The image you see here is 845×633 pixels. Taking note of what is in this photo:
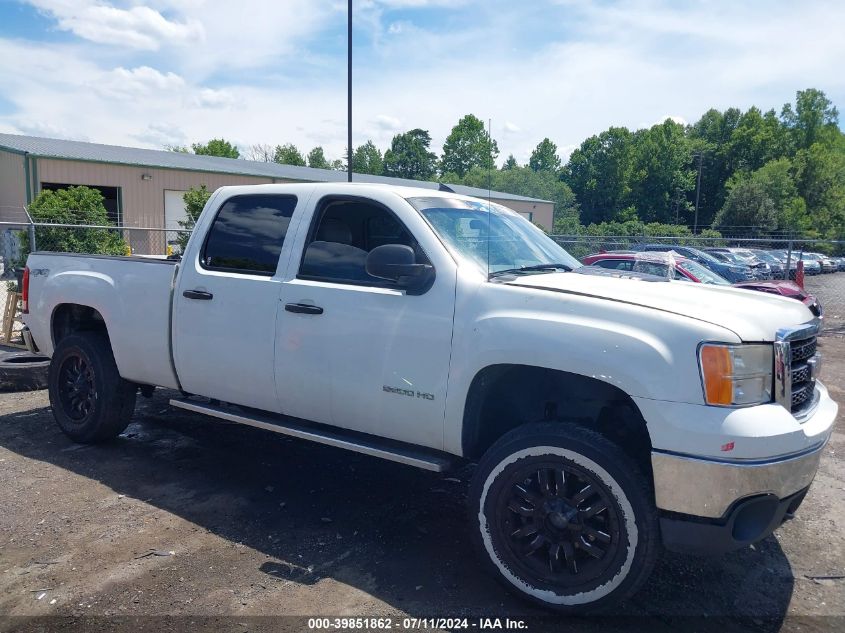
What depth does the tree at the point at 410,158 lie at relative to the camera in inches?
1133

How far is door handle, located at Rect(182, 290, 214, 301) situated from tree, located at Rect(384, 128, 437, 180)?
73.9ft

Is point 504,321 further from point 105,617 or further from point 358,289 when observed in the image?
point 105,617

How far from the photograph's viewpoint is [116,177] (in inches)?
1077

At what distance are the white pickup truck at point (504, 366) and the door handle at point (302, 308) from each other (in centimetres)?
1

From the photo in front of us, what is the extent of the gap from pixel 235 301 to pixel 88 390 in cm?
198

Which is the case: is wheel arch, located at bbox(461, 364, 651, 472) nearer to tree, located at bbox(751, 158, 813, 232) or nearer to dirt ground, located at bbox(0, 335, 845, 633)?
dirt ground, located at bbox(0, 335, 845, 633)

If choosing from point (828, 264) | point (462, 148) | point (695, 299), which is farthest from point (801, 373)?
point (828, 264)

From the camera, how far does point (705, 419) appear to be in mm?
2754

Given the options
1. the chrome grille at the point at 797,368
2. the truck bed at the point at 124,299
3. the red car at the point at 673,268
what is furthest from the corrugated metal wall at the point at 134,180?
the chrome grille at the point at 797,368

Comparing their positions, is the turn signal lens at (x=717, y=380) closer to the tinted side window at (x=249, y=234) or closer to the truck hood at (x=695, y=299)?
the truck hood at (x=695, y=299)

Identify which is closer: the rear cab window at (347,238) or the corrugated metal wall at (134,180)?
the rear cab window at (347,238)

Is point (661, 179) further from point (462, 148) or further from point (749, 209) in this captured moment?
point (462, 148)

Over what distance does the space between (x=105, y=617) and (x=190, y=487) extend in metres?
1.59

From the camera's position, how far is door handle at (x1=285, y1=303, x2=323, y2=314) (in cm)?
389
